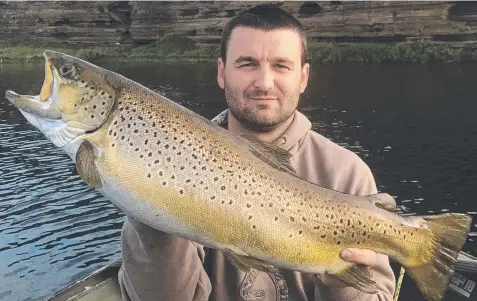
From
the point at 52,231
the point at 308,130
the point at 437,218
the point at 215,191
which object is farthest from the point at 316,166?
the point at 52,231

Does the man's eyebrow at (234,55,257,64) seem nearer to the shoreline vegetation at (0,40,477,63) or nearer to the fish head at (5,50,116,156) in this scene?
the fish head at (5,50,116,156)

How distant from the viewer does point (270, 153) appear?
3.73 meters

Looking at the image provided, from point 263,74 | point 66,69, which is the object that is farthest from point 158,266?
point 263,74

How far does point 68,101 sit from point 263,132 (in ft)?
5.11

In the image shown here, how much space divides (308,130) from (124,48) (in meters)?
70.5

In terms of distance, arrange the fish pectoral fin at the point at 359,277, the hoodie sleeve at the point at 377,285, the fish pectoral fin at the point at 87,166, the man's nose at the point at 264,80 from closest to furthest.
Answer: the fish pectoral fin at the point at 87,166 < the fish pectoral fin at the point at 359,277 < the hoodie sleeve at the point at 377,285 < the man's nose at the point at 264,80

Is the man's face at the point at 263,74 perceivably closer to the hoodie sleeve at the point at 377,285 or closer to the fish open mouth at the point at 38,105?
the hoodie sleeve at the point at 377,285

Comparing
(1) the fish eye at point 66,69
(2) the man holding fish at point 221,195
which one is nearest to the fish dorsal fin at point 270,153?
(2) the man holding fish at point 221,195

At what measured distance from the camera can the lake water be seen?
13.6m

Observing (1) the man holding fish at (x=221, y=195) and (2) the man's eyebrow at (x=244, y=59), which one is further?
(2) the man's eyebrow at (x=244, y=59)

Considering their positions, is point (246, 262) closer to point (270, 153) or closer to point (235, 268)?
point (270, 153)

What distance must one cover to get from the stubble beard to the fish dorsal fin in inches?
27.1

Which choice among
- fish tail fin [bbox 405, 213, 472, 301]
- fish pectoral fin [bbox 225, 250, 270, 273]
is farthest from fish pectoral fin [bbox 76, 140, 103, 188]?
fish tail fin [bbox 405, 213, 472, 301]

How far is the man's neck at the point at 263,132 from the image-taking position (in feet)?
14.9
